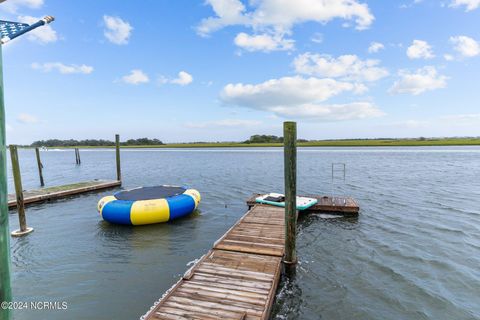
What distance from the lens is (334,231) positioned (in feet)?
36.6

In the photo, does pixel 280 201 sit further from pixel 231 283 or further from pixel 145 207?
pixel 231 283

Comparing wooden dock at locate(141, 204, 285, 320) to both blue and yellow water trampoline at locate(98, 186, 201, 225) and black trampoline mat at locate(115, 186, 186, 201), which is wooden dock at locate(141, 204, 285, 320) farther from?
black trampoline mat at locate(115, 186, 186, 201)

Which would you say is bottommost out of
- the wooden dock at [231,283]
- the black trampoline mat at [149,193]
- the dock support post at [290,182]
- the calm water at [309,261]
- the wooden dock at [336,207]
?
the calm water at [309,261]

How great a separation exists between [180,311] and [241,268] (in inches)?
81.0

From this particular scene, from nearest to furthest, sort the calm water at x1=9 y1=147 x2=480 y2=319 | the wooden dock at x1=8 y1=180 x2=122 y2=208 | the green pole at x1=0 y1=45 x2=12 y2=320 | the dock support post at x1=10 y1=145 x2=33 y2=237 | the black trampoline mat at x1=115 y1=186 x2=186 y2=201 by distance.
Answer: the green pole at x1=0 y1=45 x2=12 y2=320 → the calm water at x1=9 y1=147 x2=480 y2=319 → the dock support post at x1=10 y1=145 x2=33 y2=237 → the black trampoline mat at x1=115 y1=186 x2=186 y2=201 → the wooden dock at x1=8 y1=180 x2=122 y2=208

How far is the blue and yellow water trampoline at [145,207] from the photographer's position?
A: 451 inches

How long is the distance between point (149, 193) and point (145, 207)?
1869mm

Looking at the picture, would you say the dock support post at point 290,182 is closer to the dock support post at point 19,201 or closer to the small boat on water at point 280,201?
the small boat on water at point 280,201

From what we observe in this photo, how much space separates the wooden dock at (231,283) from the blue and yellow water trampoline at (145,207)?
420 cm

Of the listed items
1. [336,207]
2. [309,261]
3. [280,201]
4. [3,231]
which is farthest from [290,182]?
[336,207]

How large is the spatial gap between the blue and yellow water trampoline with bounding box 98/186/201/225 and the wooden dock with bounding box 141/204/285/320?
420 cm

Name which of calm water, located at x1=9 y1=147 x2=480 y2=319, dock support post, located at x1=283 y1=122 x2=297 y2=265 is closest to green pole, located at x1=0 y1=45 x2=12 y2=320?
calm water, located at x1=9 y1=147 x2=480 y2=319

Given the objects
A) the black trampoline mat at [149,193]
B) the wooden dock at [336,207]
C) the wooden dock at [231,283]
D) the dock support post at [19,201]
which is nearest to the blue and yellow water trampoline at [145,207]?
the black trampoline mat at [149,193]

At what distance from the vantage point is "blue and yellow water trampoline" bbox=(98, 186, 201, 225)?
1145cm
